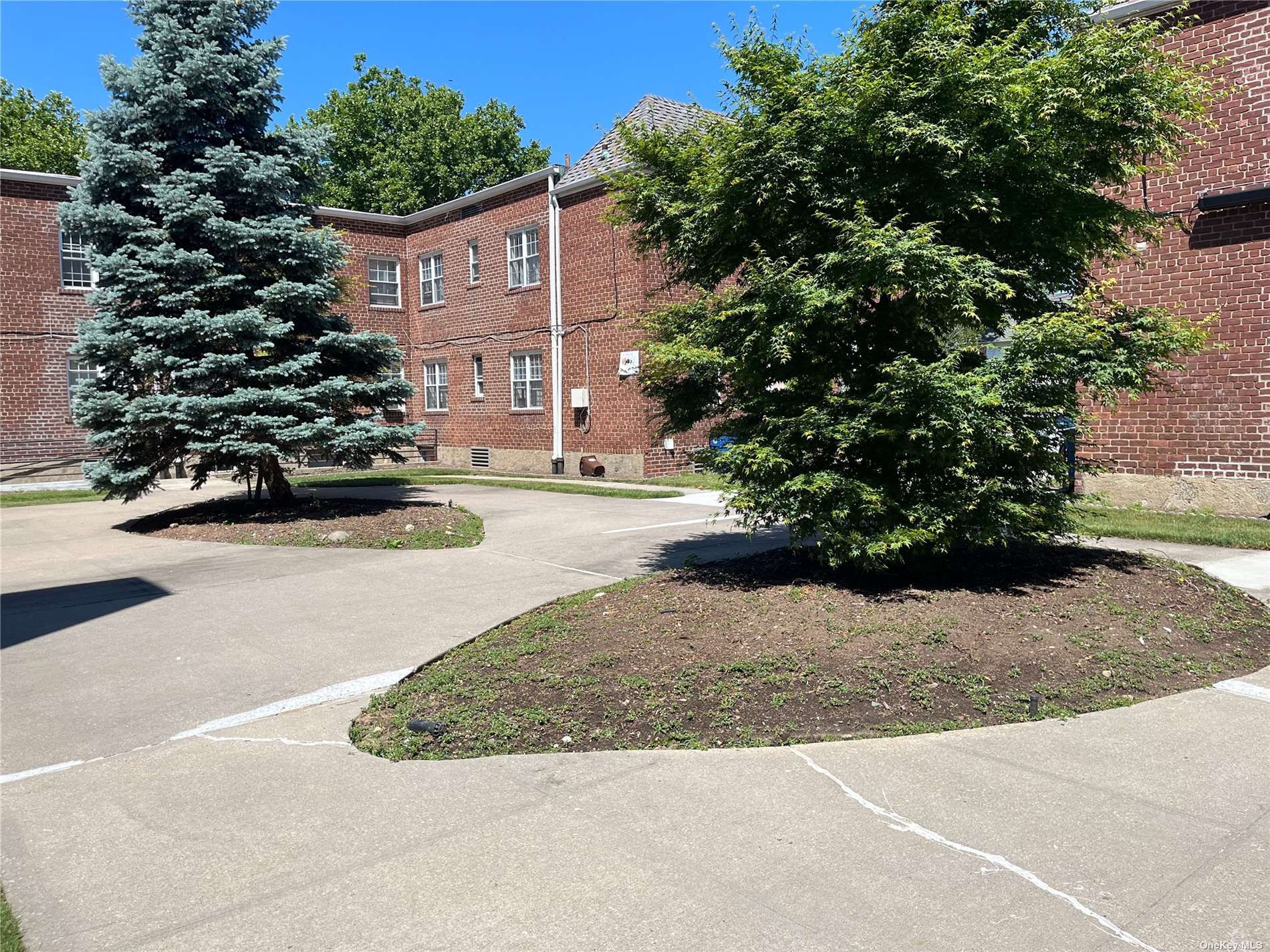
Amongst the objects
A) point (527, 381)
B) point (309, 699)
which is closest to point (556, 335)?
point (527, 381)

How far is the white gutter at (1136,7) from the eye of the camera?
38.9 feet

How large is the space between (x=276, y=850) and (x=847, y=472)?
4.84 meters

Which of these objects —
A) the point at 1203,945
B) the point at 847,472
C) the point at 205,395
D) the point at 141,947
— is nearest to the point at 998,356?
the point at 847,472

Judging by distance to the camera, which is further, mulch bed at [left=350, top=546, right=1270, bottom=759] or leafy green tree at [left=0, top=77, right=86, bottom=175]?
leafy green tree at [left=0, top=77, right=86, bottom=175]

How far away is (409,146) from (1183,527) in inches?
1558

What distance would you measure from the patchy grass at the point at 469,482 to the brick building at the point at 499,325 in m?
1.78

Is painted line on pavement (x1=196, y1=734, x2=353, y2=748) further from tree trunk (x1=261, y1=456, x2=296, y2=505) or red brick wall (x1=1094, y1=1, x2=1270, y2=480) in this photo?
red brick wall (x1=1094, y1=1, x2=1270, y2=480)

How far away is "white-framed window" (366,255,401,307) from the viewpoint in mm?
28344

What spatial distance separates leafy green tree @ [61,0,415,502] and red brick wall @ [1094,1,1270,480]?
37.2 feet

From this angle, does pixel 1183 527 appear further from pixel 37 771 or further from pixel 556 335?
pixel 556 335

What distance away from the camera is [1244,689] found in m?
5.40

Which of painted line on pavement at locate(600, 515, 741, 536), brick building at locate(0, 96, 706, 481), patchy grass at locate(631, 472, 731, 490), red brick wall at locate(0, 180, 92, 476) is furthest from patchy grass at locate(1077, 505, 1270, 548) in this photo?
red brick wall at locate(0, 180, 92, 476)

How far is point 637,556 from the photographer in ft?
33.4

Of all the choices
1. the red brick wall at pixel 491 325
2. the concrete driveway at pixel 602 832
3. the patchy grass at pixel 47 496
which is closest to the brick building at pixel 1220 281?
the concrete driveway at pixel 602 832
